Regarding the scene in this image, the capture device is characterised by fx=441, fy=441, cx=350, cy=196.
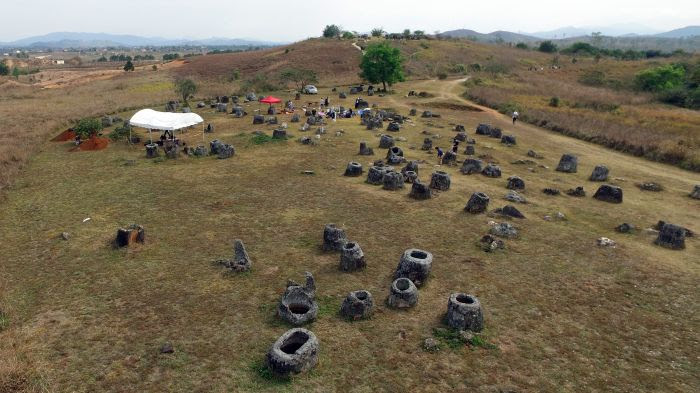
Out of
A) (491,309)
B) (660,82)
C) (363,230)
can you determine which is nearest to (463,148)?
(363,230)

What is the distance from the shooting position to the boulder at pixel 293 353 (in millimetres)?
10048

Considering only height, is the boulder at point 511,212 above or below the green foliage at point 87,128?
below

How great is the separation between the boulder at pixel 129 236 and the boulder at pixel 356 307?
873 centimetres

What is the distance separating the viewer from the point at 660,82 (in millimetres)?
65500

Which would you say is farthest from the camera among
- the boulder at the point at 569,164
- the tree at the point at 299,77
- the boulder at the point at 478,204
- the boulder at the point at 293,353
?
the tree at the point at 299,77

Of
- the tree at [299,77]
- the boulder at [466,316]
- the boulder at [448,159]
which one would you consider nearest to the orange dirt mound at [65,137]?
the boulder at [448,159]

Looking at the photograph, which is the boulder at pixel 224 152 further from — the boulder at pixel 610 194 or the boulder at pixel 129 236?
the boulder at pixel 610 194

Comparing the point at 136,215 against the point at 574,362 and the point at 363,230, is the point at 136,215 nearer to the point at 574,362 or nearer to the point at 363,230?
the point at 363,230

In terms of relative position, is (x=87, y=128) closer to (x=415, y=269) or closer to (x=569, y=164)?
(x=415, y=269)

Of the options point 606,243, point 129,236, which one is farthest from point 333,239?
point 606,243

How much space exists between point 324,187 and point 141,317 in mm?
12497

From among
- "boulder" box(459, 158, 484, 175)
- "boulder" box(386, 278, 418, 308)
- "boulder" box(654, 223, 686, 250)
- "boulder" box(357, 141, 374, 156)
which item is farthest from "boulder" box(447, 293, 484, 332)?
"boulder" box(357, 141, 374, 156)

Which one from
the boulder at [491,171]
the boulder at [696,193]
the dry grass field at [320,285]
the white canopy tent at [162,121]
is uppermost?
the white canopy tent at [162,121]

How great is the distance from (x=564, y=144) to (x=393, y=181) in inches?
823
